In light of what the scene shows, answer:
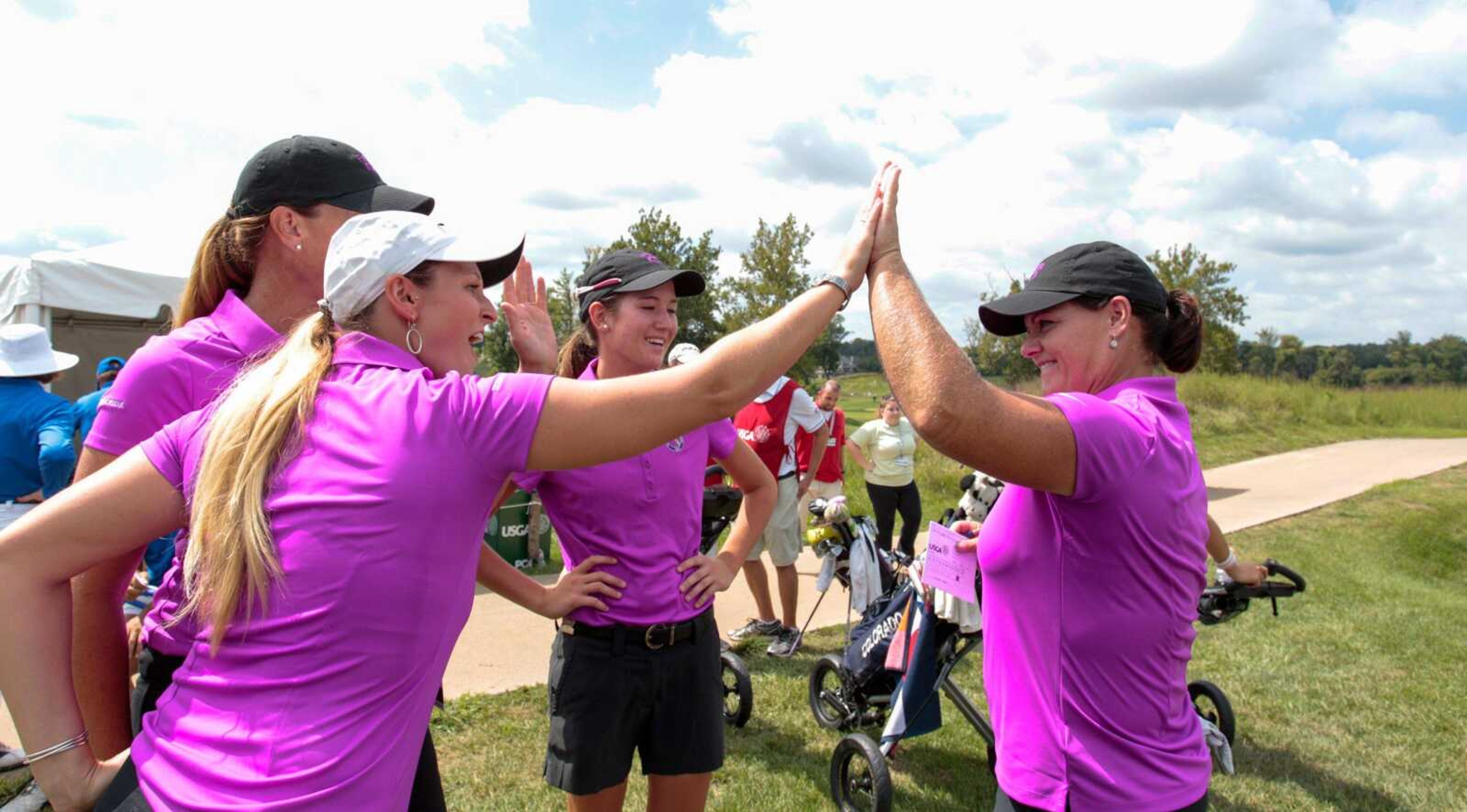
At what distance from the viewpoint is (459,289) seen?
168cm

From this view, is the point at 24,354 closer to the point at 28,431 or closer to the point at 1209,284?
the point at 28,431

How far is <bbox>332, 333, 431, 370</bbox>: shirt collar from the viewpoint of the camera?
1.54 metres

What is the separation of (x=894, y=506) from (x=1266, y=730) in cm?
422

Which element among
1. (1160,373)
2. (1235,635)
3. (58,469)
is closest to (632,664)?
(1160,373)

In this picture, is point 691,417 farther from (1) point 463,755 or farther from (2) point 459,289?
(1) point 463,755

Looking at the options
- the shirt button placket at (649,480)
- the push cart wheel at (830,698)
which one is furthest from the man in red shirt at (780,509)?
the shirt button placket at (649,480)

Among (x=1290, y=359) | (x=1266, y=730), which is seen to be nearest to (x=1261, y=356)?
(x=1290, y=359)

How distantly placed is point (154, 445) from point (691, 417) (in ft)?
2.93

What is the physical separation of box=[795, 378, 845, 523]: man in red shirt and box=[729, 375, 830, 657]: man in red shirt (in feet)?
0.79

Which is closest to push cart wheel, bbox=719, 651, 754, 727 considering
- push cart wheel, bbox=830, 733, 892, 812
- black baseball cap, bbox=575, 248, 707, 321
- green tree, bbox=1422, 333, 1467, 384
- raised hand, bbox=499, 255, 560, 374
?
push cart wheel, bbox=830, 733, 892, 812

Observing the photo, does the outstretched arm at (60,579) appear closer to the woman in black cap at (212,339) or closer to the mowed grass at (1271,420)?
the woman in black cap at (212,339)

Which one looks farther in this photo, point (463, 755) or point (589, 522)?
point (463, 755)

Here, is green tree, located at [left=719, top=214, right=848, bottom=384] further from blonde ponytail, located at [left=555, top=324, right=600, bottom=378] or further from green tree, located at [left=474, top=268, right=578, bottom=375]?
blonde ponytail, located at [left=555, top=324, right=600, bottom=378]

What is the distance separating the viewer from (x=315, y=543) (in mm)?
1366
